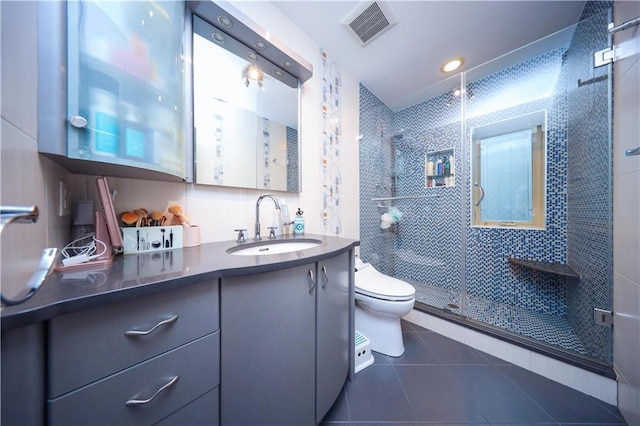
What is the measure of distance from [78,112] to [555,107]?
9.74ft

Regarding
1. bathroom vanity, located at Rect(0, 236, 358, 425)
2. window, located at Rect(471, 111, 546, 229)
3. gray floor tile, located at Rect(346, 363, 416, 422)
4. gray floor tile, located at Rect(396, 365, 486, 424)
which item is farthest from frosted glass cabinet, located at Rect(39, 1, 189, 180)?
window, located at Rect(471, 111, 546, 229)

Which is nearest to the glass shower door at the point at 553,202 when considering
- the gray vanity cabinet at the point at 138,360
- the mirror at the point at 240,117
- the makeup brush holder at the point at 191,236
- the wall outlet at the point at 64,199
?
the mirror at the point at 240,117

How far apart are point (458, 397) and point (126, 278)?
5.05 feet

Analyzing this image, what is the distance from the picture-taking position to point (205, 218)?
41.5 inches

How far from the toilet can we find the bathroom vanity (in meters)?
0.56

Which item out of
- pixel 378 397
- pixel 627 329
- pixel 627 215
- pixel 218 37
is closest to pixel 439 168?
pixel 627 215

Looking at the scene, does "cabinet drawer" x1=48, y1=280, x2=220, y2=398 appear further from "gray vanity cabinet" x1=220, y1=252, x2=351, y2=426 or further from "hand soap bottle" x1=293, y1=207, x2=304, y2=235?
"hand soap bottle" x1=293, y1=207, x2=304, y2=235

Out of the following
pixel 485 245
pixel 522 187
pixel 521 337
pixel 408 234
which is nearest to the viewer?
pixel 521 337

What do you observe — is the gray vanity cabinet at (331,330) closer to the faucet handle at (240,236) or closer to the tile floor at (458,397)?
the tile floor at (458,397)

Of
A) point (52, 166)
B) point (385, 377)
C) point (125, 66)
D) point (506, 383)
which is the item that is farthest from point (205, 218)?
point (506, 383)

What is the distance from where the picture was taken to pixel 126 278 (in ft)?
1.54

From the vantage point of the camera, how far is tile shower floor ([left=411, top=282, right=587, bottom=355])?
53.3 inches

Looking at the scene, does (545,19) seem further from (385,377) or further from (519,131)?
(385,377)

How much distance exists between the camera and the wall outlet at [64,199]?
24.3 inches
